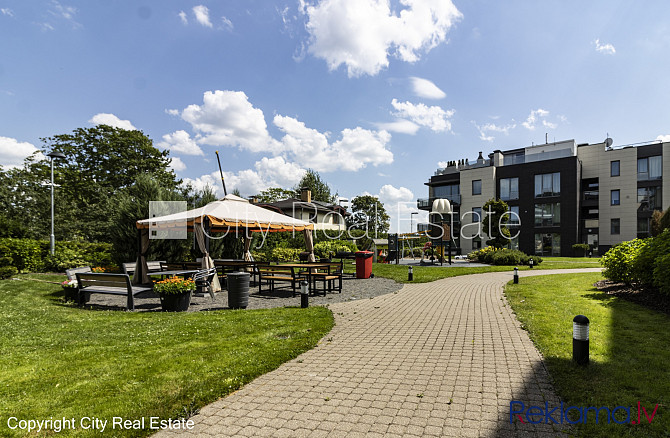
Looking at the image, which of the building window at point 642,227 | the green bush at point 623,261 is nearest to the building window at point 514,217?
the building window at point 642,227

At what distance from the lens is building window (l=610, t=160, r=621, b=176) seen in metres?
37.2

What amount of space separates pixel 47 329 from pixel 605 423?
8294 mm

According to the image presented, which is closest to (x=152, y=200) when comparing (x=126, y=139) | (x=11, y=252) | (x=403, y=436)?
(x=11, y=252)

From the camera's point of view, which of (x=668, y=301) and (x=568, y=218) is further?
(x=568, y=218)

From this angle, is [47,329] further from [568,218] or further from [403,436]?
[568,218]

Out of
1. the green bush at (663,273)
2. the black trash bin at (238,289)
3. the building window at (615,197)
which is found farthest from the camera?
the building window at (615,197)

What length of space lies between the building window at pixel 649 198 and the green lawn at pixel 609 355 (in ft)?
117

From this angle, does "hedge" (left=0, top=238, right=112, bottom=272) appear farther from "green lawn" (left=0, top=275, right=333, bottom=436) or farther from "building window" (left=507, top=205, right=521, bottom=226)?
"building window" (left=507, top=205, right=521, bottom=226)

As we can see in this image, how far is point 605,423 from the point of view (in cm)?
319

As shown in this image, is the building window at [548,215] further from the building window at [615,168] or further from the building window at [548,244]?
the building window at [615,168]

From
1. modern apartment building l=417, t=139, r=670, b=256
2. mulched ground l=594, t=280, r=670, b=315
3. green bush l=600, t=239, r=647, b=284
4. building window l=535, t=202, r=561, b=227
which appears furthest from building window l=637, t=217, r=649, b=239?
green bush l=600, t=239, r=647, b=284

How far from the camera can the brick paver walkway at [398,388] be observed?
3152mm

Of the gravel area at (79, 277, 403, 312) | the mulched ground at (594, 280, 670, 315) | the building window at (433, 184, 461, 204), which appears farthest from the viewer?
the building window at (433, 184, 461, 204)

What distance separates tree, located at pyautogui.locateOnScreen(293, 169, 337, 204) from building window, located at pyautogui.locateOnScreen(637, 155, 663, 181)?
3905 cm
